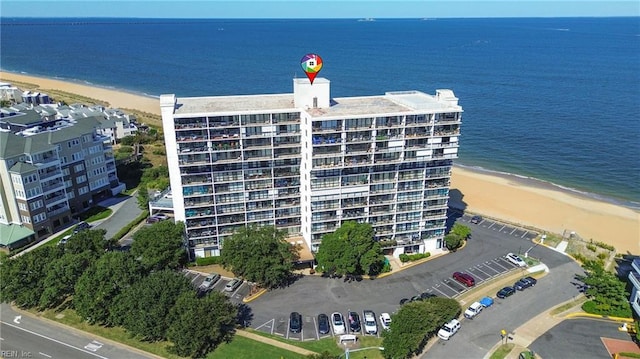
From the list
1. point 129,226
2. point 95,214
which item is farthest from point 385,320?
point 95,214

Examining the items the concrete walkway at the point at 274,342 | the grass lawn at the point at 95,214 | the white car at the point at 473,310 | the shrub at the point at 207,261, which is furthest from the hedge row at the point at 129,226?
the white car at the point at 473,310

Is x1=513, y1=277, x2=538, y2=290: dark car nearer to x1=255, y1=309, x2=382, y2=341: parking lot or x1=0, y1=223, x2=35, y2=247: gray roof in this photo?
x1=255, y1=309, x2=382, y2=341: parking lot

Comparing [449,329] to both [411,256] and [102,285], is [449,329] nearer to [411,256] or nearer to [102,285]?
[411,256]

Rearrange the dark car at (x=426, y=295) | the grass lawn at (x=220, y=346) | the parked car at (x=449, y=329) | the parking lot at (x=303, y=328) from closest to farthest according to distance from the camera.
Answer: the grass lawn at (x=220, y=346)
the parked car at (x=449, y=329)
the parking lot at (x=303, y=328)
the dark car at (x=426, y=295)

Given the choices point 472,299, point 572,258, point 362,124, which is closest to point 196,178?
point 362,124

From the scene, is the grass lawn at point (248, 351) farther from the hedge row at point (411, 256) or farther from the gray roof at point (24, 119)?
the gray roof at point (24, 119)
